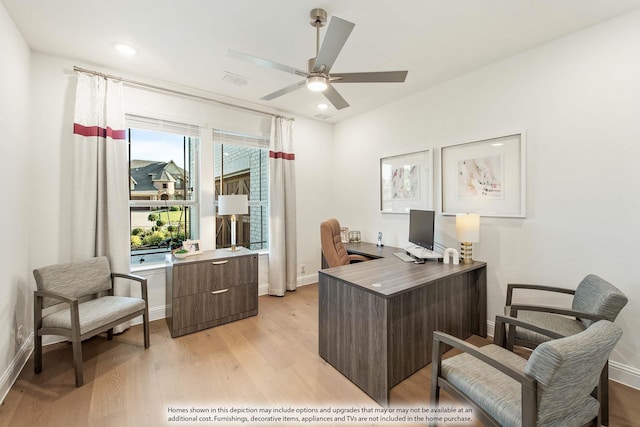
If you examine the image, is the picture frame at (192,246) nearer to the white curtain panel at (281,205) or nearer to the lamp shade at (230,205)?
the lamp shade at (230,205)

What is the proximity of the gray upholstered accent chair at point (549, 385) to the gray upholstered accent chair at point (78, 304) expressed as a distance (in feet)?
8.40

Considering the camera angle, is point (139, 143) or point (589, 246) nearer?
point (589, 246)

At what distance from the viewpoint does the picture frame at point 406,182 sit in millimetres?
3386

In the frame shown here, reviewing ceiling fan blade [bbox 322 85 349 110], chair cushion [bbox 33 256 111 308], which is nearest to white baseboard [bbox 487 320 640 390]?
ceiling fan blade [bbox 322 85 349 110]

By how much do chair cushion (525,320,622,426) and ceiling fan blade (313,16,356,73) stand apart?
5.77ft

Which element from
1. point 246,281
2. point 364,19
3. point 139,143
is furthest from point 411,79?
point 139,143

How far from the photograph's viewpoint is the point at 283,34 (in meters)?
2.28

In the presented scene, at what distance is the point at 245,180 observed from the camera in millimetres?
4066

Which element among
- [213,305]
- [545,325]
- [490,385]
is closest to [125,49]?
[213,305]

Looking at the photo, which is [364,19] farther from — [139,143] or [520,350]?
[520,350]

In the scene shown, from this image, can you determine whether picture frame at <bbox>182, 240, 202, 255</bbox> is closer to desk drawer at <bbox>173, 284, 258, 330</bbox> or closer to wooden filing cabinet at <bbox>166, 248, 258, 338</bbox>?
wooden filing cabinet at <bbox>166, 248, 258, 338</bbox>

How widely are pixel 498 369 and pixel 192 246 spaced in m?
3.04

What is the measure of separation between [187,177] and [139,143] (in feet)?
2.05

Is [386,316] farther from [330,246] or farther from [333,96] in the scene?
[333,96]
